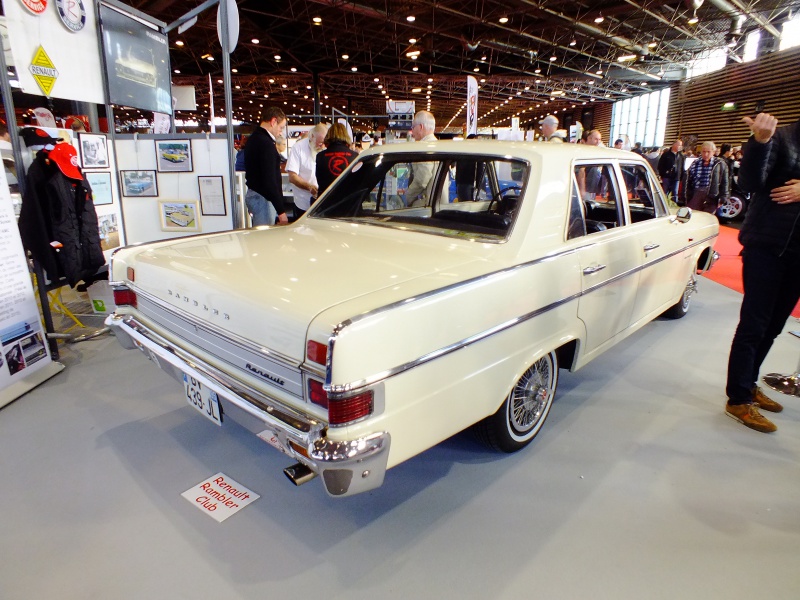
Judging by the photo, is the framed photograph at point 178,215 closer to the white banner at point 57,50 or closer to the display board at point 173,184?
the display board at point 173,184

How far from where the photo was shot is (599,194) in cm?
372

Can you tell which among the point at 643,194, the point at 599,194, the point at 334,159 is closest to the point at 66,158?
the point at 334,159

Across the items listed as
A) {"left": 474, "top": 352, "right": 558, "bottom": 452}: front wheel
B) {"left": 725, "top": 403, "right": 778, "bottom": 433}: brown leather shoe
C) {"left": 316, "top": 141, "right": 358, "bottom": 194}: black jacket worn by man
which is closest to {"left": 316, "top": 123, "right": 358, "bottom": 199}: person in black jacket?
{"left": 316, "top": 141, "right": 358, "bottom": 194}: black jacket worn by man

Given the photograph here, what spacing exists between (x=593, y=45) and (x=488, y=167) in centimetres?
2050

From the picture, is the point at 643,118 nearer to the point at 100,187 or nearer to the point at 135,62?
the point at 135,62

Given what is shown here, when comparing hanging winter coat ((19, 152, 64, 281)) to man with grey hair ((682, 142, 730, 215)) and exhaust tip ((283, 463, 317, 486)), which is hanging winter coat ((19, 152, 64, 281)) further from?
man with grey hair ((682, 142, 730, 215))

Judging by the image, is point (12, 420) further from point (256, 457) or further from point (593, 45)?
point (593, 45)

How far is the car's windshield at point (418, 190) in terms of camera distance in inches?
112

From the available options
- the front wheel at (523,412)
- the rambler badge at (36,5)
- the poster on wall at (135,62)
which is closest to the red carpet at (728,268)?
the front wheel at (523,412)

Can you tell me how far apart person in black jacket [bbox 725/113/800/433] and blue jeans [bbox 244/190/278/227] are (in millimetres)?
4068

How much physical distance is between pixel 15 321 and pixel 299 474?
270 cm

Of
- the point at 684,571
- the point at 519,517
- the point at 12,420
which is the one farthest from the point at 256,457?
the point at 684,571

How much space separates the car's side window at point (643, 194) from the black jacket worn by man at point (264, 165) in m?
3.03

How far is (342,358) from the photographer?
4.99 ft
